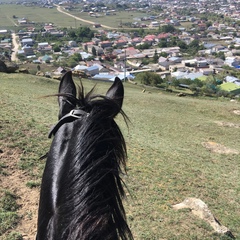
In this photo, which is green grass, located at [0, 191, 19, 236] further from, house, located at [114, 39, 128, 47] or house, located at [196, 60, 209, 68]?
house, located at [114, 39, 128, 47]

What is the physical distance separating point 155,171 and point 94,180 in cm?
457

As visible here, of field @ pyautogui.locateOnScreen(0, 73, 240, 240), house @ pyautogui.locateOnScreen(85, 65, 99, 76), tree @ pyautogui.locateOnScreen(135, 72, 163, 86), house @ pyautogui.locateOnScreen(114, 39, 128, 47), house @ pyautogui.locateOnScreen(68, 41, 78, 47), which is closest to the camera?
field @ pyautogui.locateOnScreen(0, 73, 240, 240)

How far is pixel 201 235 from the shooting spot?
3.67m

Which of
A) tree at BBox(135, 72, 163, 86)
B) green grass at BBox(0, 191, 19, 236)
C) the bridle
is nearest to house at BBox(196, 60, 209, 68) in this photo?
tree at BBox(135, 72, 163, 86)

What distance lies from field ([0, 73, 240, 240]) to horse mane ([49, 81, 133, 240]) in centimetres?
75

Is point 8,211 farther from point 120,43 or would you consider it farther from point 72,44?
point 120,43

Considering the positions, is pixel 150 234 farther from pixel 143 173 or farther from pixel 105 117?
pixel 105 117

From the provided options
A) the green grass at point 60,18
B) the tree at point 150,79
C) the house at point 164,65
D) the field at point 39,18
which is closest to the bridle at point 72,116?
the tree at point 150,79

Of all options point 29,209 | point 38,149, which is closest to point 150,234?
point 29,209

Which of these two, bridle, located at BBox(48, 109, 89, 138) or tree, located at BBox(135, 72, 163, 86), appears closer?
bridle, located at BBox(48, 109, 89, 138)

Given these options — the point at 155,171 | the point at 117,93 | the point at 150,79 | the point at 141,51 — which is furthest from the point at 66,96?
the point at 141,51

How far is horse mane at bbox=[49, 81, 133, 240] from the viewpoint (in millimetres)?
993

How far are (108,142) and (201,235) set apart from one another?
296cm

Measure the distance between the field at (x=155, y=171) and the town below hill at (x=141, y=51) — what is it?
14766mm
